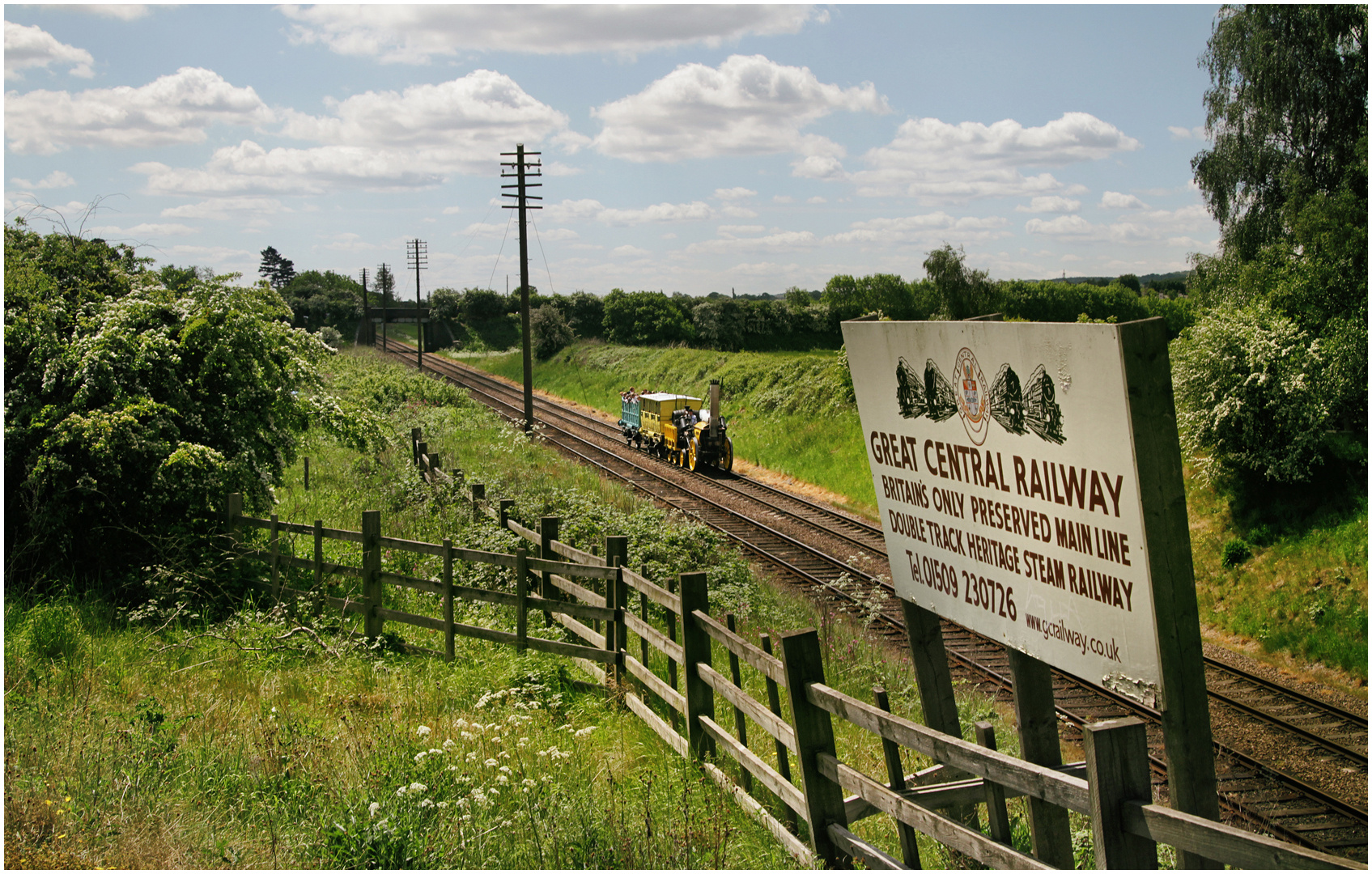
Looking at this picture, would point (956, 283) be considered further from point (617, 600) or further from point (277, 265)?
point (277, 265)

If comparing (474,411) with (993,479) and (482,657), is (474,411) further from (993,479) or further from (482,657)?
(993,479)

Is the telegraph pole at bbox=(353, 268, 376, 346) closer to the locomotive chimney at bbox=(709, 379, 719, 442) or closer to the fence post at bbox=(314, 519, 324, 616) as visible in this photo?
the locomotive chimney at bbox=(709, 379, 719, 442)

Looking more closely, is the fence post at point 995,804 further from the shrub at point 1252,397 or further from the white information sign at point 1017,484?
the shrub at point 1252,397

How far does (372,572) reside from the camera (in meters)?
8.37

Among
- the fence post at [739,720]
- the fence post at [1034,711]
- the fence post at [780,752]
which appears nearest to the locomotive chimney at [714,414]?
the fence post at [739,720]

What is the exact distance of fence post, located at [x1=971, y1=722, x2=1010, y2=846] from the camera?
323 centimetres

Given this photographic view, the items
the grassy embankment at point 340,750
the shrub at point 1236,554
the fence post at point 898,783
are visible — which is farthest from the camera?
the shrub at point 1236,554

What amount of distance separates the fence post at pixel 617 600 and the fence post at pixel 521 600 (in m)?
0.76

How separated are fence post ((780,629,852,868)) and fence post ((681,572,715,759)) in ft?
4.56

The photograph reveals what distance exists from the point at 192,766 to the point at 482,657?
297 centimetres

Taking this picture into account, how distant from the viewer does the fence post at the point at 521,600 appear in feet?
24.4

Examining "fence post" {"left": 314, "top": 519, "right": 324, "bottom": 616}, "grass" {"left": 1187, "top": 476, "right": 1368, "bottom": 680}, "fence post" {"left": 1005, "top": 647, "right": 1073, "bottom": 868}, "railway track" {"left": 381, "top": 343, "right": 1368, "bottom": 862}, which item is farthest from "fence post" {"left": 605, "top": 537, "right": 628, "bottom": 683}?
"grass" {"left": 1187, "top": 476, "right": 1368, "bottom": 680}

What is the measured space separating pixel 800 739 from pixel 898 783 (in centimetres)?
49

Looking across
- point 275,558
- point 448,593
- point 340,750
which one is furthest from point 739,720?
point 275,558
